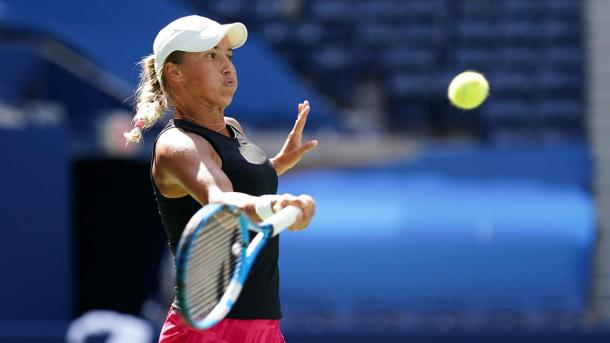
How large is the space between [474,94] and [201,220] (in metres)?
1.58

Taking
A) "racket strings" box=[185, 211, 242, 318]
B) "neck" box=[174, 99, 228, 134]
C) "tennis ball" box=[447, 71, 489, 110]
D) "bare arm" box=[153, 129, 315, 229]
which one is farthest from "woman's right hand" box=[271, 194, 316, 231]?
"tennis ball" box=[447, 71, 489, 110]

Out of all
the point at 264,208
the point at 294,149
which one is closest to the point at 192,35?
the point at 264,208

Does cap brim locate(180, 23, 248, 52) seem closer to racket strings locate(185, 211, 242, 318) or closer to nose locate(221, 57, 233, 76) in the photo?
nose locate(221, 57, 233, 76)

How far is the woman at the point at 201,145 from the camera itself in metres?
2.69

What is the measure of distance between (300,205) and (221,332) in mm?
588

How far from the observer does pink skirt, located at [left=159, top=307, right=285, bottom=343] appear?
279cm

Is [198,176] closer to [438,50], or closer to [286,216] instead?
[286,216]

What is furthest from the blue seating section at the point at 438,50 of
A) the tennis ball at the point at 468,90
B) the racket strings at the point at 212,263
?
the racket strings at the point at 212,263

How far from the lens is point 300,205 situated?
7.73ft

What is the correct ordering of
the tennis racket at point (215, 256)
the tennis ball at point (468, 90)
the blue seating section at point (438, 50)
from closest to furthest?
1. the tennis racket at point (215, 256)
2. the tennis ball at point (468, 90)
3. the blue seating section at point (438, 50)

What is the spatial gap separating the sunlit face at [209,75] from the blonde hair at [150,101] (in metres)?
0.04

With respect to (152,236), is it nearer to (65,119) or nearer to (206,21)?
(65,119)

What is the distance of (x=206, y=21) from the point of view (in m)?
2.73

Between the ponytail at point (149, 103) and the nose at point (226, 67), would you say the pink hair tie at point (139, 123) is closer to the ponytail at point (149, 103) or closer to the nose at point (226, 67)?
the ponytail at point (149, 103)
